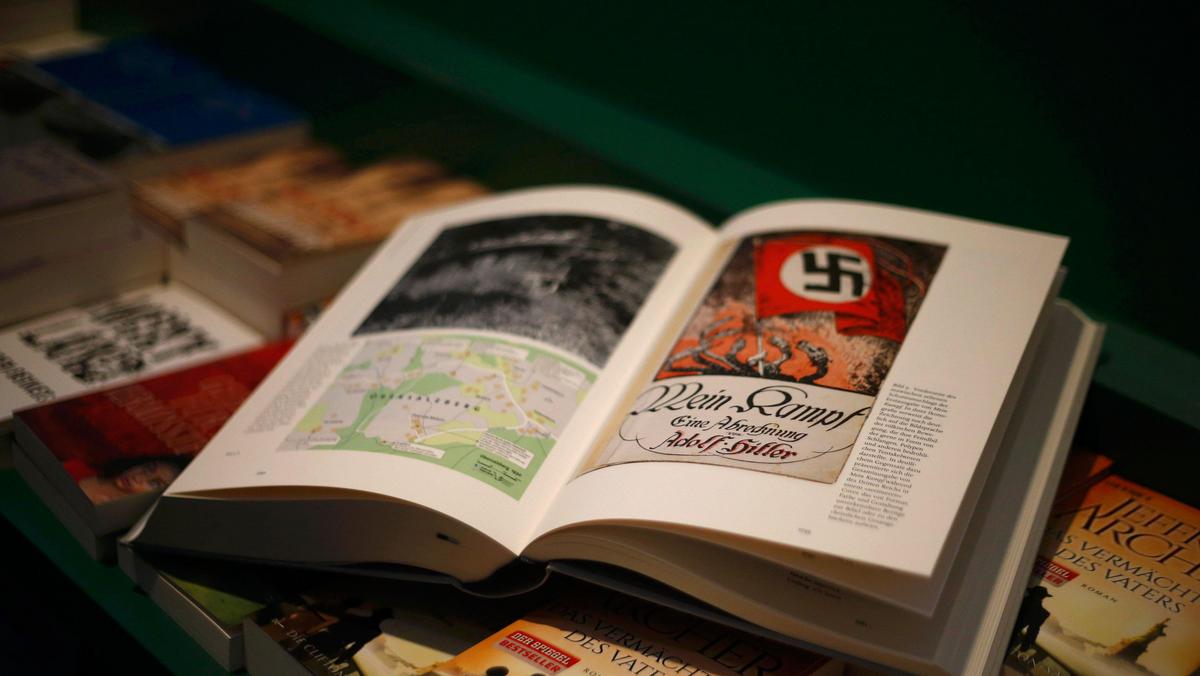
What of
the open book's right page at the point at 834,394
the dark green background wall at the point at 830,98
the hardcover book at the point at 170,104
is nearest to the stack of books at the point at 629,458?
the open book's right page at the point at 834,394

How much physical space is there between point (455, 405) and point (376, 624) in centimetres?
15

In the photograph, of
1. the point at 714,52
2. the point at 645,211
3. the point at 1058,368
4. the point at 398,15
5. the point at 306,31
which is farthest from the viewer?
the point at 398,15

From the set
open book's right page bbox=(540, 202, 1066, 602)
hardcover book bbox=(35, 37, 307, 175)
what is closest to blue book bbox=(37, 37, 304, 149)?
hardcover book bbox=(35, 37, 307, 175)

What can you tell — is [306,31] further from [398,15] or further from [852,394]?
[852,394]

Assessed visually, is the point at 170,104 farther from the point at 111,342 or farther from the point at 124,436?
the point at 124,436

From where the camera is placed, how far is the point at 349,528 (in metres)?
0.67

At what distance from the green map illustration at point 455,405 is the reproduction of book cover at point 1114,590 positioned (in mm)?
307

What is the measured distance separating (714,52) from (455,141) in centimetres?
30

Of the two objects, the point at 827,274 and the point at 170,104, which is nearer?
the point at 827,274

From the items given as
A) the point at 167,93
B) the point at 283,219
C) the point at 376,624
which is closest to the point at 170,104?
the point at 167,93

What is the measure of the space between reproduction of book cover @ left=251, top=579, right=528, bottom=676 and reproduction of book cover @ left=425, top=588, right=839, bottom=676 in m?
0.05

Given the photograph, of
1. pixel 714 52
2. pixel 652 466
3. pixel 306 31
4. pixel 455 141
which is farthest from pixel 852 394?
pixel 306 31

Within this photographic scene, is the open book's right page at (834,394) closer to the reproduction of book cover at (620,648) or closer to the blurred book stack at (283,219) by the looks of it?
the reproduction of book cover at (620,648)

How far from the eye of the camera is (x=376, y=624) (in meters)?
0.69
